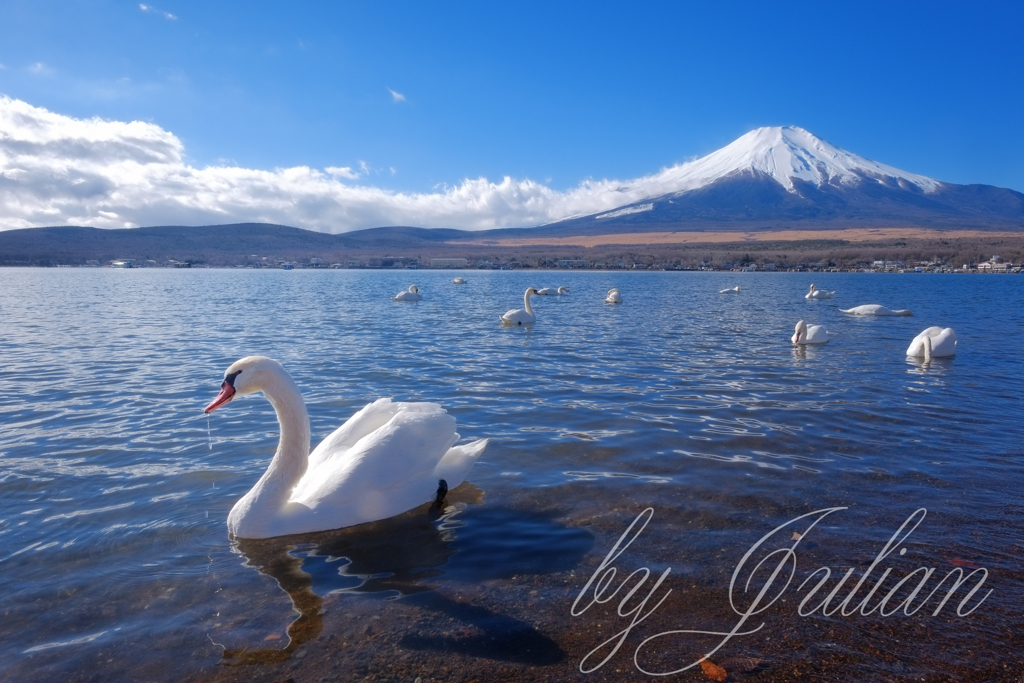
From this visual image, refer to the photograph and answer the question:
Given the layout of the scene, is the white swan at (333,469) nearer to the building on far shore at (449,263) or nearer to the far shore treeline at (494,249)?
the far shore treeline at (494,249)

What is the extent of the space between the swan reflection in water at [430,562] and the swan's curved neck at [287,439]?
477 mm

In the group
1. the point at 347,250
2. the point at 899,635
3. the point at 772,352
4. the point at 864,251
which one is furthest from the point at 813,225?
the point at 899,635

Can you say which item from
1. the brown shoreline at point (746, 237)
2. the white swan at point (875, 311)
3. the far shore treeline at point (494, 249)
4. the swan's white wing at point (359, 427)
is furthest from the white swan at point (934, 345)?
the brown shoreline at point (746, 237)

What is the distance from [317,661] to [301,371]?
9.24 m

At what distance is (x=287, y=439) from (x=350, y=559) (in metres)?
1.20

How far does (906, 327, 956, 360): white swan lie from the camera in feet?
45.5

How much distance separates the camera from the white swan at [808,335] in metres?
15.9

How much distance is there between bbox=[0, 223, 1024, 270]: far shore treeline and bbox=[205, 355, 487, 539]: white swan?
326 feet

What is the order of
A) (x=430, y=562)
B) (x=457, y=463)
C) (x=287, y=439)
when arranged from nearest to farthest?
(x=430, y=562), (x=287, y=439), (x=457, y=463)

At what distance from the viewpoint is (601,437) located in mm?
7875

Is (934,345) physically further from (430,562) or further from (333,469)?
(333,469)

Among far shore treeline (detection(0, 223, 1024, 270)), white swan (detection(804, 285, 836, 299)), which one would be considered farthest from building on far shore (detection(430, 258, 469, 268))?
white swan (detection(804, 285, 836, 299))

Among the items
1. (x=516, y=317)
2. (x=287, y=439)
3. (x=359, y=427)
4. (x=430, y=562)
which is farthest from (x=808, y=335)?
(x=287, y=439)

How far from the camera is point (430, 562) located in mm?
4777
